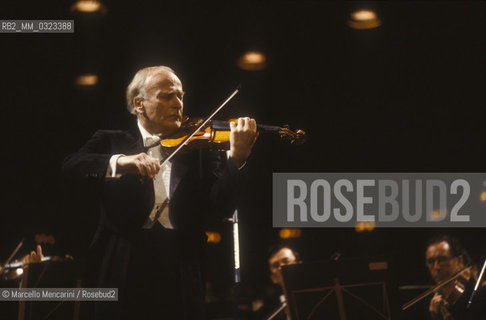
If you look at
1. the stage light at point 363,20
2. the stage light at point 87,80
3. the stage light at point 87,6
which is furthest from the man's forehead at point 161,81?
the stage light at point 363,20

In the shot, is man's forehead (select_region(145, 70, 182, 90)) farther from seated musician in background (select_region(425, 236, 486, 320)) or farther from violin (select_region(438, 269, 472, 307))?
violin (select_region(438, 269, 472, 307))

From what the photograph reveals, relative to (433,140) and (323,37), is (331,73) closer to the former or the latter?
(323,37)

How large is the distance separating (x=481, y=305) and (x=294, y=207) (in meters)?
2.10

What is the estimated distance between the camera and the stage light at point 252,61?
434 cm

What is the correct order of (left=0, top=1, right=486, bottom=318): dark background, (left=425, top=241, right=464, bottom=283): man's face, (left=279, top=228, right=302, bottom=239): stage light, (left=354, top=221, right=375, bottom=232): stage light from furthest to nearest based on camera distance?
(left=354, top=221, right=375, bottom=232): stage light
(left=279, top=228, right=302, bottom=239): stage light
(left=425, top=241, right=464, bottom=283): man's face
(left=0, top=1, right=486, bottom=318): dark background

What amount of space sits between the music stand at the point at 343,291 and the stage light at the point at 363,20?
197cm

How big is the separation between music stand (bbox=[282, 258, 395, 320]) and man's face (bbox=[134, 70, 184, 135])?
95 centimetres

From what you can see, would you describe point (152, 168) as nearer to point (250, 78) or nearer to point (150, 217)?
point (150, 217)

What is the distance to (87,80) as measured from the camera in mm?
4016

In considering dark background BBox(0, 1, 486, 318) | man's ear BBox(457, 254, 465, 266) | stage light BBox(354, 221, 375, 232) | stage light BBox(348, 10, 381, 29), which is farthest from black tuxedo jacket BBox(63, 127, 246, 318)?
stage light BBox(354, 221, 375, 232)

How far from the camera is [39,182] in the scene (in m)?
4.01

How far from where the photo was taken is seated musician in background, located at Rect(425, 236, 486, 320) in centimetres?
314

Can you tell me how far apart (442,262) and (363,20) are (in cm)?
180

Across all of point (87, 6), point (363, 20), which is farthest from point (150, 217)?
point (363, 20)
